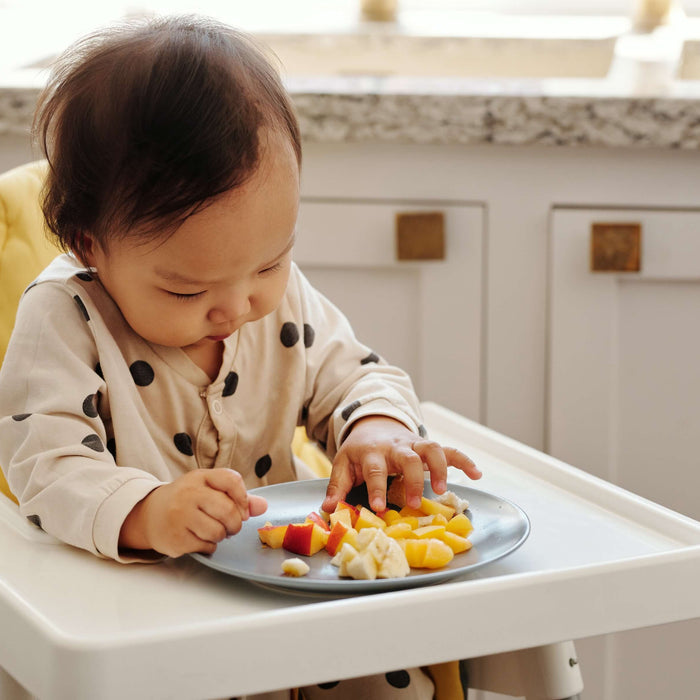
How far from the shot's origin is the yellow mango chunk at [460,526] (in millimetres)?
629

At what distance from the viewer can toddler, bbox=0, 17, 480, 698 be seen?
2.14 feet

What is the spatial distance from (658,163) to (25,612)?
95 centimetres

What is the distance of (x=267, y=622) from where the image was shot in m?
0.50

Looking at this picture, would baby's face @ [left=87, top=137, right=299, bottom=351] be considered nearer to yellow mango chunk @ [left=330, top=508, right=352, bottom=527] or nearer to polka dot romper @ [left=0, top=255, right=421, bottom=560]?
polka dot romper @ [left=0, top=255, right=421, bottom=560]

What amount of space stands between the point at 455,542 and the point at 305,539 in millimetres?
83

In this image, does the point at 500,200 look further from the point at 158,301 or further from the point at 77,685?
the point at 77,685

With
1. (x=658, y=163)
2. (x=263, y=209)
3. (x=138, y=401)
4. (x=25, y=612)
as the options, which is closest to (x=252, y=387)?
(x=138, y=401)

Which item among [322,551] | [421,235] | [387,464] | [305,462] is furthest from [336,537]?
[421,235]

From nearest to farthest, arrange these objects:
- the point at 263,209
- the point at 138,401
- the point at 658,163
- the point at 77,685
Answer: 1. the point at 77,685
2. the point at 263,209
3. the point at 138,401
4. the point at 658,163

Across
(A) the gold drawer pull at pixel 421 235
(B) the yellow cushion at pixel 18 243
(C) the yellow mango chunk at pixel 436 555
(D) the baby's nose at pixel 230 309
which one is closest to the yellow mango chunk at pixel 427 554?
(C) the yellow mango chunk at pixel 436 555

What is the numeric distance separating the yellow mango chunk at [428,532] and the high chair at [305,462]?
16 centimetres

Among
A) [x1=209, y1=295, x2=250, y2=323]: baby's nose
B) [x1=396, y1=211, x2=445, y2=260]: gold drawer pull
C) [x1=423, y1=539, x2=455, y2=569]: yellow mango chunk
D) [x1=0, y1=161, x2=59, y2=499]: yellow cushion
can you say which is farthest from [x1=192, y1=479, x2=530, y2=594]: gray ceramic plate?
[x1=396, y1=211, x2=445, y2=260]: gold drawer pull

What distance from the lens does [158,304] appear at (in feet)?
2.37

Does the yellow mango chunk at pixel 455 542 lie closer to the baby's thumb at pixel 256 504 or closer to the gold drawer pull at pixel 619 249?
the baby's thumb at pixel 256 504
